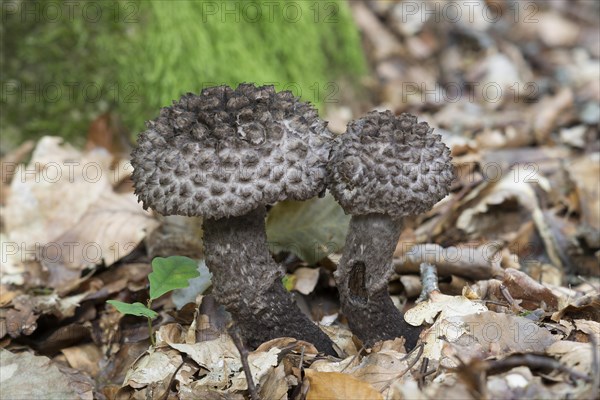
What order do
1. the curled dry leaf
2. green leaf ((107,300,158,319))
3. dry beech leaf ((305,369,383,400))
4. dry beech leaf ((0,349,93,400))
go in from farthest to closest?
the curled dry leaf → green leaf ((107,300,158,319)) → dry beech leaf ((0,349,93,400)) → dry beech leaf ((305,369,383,400))

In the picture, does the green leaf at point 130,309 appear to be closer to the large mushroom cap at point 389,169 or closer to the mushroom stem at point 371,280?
the mushroom stem at point 371,280

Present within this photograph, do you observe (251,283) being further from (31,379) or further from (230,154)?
(31,379)

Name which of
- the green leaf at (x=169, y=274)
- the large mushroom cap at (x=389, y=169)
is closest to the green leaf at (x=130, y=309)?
the green leaf at (x=169, y=274)

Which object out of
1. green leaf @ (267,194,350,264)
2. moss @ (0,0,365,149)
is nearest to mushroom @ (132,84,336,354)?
green leaf @ (267,194,350,264)

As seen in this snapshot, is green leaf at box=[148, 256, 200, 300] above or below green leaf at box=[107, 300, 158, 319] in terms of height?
above

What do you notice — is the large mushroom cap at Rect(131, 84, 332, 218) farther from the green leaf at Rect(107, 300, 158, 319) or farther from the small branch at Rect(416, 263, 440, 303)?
the small branch at Rect(416, 263, 440, 303)

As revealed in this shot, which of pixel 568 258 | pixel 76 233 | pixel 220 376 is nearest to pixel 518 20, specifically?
pixel 568 258

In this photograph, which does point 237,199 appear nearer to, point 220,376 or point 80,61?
point 220,376
